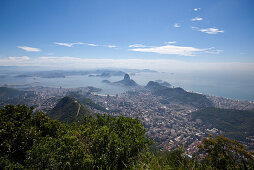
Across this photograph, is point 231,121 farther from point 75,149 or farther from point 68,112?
point 75,149

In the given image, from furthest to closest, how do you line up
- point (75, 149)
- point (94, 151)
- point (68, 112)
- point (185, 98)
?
point (185, 98) → point (68, 112) → point (94, 151) → point (75, 149)

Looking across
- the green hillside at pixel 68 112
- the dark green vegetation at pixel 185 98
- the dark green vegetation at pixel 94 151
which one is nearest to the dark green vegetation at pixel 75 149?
the dark green vegetation at pixel 94 151

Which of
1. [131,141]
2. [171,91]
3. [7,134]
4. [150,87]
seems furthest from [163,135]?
[150,87]

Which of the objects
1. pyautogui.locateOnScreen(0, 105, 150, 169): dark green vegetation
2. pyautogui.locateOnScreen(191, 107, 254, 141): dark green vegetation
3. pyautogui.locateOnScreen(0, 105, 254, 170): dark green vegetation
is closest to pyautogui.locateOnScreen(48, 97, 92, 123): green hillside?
pyautogui.locateOnScreen(0, 105, 254, 170): dark green vegetation

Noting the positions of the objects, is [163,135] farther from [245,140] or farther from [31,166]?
[31,166]

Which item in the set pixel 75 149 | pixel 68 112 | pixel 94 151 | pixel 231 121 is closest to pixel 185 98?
pixel 231 121

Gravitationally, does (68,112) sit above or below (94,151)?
below

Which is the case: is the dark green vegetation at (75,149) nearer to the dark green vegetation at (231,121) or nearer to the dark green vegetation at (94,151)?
the dark green vegetation at (94,151)

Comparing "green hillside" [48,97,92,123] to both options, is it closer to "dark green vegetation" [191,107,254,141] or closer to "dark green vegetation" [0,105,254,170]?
"dark green vegetation" [0,105,254,170]
